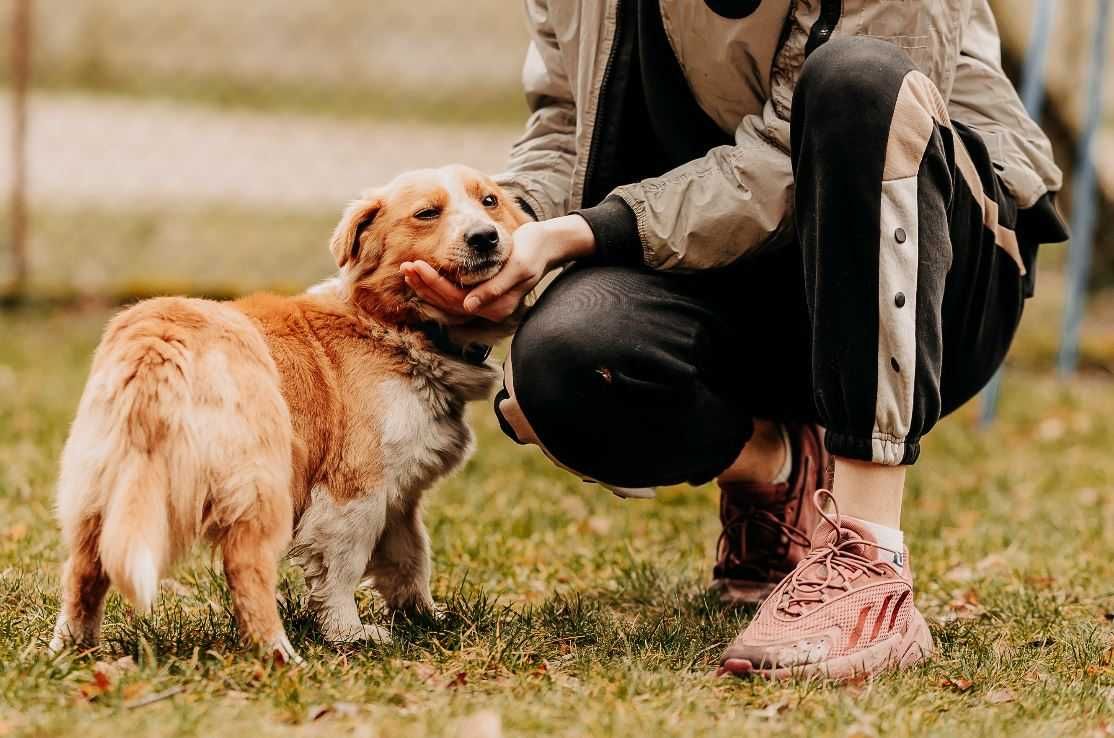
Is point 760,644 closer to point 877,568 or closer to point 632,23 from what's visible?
point 877,568

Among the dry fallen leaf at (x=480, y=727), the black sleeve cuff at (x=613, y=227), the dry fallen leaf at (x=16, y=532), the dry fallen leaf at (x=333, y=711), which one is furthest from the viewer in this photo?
the dry fallen leaf at (x=16, y=532)

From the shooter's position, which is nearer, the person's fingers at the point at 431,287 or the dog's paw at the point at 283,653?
the dog's paw at the point at 283,653

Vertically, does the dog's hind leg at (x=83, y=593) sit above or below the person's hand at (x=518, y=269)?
below

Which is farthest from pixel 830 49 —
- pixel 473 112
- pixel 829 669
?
pixel 473 112

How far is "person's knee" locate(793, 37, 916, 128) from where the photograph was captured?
262cm

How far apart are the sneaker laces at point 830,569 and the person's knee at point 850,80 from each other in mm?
751

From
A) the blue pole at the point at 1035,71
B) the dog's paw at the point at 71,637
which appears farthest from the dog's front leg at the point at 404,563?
the blue pole at the point at 1035,71

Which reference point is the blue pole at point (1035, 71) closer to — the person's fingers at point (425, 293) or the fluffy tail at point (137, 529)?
the person's fingers at point (425, 293)

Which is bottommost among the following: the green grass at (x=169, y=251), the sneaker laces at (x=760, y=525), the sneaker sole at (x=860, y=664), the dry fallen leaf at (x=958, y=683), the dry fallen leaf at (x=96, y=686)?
the green grass at (x=169, y=251)

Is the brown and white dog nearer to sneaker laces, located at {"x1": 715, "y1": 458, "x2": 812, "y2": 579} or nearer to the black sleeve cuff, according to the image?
the black sleeve cuff

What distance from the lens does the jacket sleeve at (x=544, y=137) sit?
3.34m

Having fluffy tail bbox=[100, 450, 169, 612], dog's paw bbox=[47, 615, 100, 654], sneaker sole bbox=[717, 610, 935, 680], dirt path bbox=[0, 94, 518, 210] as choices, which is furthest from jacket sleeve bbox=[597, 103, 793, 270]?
dirt path bbox=[0, 94, 518, 210]

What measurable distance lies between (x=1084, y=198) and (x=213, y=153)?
7024 mm

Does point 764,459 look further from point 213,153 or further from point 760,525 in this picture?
point 213,153
